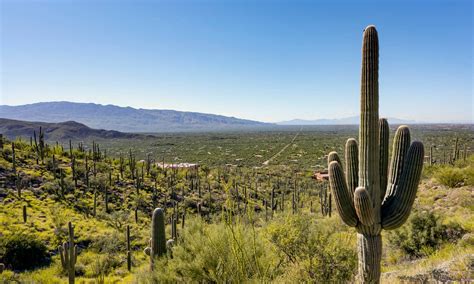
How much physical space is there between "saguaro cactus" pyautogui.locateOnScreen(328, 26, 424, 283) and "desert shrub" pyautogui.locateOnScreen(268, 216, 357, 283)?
1.77 metres

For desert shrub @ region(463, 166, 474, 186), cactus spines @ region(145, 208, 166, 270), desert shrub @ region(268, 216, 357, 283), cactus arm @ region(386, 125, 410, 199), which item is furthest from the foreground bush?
desert shrub @ region(463, 166, 474, 186)

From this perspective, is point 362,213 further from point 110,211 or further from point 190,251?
point 110,211

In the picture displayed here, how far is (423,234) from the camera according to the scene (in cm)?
985

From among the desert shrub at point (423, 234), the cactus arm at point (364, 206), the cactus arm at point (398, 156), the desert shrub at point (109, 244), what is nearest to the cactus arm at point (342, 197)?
the cactus arm at point (364, 206)

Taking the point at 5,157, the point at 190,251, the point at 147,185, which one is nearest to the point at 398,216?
the point at 190,251

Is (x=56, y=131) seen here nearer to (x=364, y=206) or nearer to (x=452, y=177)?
(x=452, y=177)

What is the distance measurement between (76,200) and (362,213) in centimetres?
2946

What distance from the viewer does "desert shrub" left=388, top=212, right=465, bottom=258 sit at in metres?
9.87

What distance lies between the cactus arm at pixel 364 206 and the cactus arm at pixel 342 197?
276mm

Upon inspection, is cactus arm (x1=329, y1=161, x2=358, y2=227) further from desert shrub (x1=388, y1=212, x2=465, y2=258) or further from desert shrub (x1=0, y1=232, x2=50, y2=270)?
desert shrub (x1=0, y1=232, x2=50, y2=270)

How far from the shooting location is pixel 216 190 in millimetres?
39500

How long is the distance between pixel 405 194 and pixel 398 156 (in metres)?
0.85

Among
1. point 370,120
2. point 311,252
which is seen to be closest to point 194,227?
point 311,252

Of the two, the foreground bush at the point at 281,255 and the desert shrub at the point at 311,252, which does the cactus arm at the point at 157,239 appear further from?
the desert shrub at the point at 311,252
